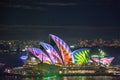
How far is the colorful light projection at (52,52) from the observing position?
90.5m

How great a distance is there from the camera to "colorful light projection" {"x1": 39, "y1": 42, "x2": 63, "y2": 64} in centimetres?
9050

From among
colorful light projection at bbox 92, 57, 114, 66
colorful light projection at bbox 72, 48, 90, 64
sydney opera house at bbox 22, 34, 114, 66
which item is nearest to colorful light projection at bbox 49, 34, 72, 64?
sydney opera house at bbox 22, 34, 114, 66

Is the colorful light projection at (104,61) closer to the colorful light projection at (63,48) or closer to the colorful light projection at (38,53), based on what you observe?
the colorful light projection at (63,48)

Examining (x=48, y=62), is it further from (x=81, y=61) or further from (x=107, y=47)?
(x=107, y=47)

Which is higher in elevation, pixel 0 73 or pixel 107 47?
pixel 107 47

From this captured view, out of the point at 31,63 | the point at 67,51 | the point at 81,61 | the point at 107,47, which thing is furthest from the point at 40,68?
the point at 107,47

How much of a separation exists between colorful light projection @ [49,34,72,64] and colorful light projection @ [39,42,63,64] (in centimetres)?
148

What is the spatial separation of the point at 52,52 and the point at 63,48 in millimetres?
3457

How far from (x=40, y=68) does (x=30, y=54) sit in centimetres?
448

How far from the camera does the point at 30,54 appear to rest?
9006 centimetres

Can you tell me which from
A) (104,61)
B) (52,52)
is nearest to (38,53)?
(52,52)

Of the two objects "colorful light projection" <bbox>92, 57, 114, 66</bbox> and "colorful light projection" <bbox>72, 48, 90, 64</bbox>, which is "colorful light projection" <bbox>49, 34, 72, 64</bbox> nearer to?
"colorful light projection" <bbox>72, 48, 90, 64</bbox>

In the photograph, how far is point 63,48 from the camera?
9331cm

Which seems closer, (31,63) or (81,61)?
(31,63)
